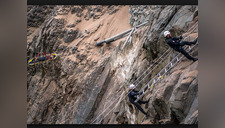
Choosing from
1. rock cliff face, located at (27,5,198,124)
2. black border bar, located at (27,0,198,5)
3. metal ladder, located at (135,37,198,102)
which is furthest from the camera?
black border bar, located at (27,0,198,5)

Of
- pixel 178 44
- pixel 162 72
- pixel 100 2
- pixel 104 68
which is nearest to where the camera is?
pixel 178 44

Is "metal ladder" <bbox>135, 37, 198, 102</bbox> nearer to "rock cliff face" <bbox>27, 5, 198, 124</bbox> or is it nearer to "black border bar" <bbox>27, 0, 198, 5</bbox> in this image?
"rock cliff face" <bbox>27, 5, 198, 124</bbox>

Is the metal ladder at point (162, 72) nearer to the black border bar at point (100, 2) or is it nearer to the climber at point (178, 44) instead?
the climber at point (178, 44)

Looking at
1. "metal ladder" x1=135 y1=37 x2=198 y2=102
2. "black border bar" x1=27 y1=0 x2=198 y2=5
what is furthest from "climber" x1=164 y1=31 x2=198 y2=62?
"black border bar" x1=27 y1=0 x2=198 y2=5

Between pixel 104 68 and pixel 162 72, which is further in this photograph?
pixel 104 68

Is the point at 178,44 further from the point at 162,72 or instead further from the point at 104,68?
the point at 104,68

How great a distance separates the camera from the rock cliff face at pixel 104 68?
16.1ft

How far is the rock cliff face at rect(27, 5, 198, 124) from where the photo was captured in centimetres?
491

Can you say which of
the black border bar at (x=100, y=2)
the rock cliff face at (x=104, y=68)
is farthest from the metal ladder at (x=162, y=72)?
the black border bar at (x=100, y=2)

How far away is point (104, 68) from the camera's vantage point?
25.8 ft

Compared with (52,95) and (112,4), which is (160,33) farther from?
(52,95)

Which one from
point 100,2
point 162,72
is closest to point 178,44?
point 162,72

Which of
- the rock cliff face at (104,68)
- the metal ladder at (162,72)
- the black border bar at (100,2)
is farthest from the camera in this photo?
the black border bar at (100,2)
